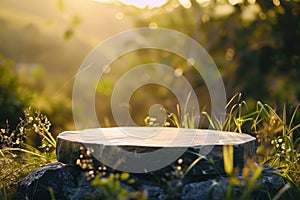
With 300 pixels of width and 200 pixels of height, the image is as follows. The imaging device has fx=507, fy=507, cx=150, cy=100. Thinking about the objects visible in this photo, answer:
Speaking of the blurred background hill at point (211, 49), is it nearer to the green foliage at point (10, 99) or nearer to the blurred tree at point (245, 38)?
the blurred tree at point (245, 38)

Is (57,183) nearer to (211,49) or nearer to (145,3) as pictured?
(145,3)

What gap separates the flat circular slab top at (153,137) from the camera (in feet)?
8.96

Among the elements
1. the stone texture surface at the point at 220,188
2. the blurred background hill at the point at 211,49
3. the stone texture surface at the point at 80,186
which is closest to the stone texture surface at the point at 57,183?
the stone texture surface at the point at 80,186

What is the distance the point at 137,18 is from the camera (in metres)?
7.44

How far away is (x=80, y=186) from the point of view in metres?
2.73

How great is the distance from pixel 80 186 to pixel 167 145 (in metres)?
0.52

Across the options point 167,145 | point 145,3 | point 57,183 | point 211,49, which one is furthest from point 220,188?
point 211,49

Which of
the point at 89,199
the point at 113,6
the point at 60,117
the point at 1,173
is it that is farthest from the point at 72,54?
the point at 89,199

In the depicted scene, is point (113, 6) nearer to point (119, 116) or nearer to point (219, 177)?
point (119, 116)

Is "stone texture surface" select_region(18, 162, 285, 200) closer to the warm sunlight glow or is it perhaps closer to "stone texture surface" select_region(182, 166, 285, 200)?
"stone texture surface" select_region(182, 166, 285, 200)

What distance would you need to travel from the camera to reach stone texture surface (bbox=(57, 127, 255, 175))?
103 inches

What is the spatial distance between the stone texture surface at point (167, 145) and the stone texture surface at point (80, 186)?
0.22 feet

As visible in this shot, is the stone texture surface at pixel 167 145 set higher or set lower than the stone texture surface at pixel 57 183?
higher

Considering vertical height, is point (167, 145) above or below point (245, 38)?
below
